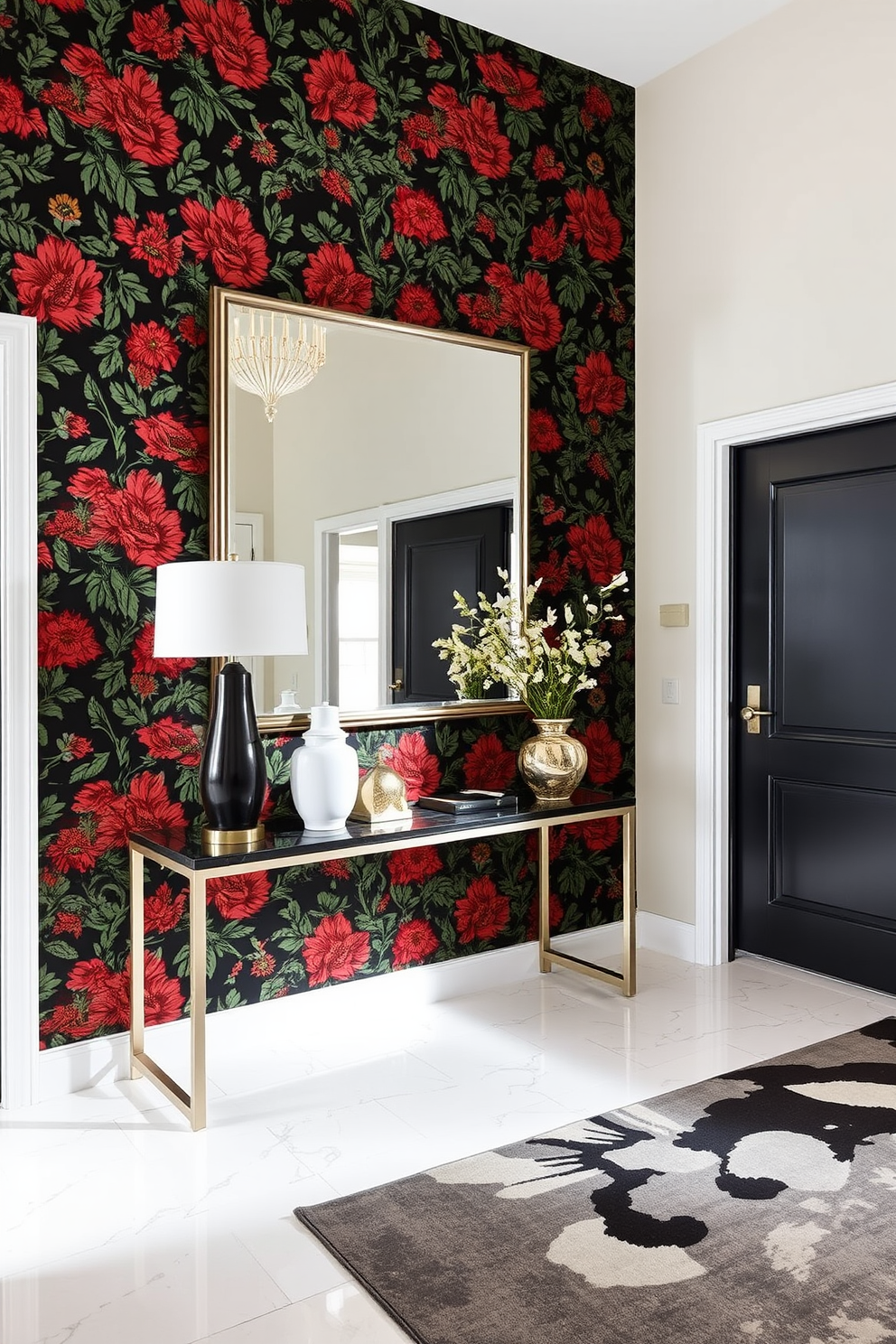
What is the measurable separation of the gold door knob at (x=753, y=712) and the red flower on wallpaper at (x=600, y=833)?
2.10 feet

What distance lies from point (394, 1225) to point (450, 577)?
205cm

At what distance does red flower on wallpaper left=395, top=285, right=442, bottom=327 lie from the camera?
3488 mm

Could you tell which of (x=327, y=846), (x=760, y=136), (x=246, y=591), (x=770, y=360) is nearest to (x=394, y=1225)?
(x=327, y=846)

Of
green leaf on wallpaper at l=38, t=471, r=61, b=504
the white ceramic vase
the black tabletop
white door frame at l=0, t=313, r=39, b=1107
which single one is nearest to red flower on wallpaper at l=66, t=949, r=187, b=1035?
white door frame at l=0, t=313, r=39, b=1107

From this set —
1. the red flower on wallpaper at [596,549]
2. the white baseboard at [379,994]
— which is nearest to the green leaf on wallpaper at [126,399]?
the red flower on wallpaper at [596,549]

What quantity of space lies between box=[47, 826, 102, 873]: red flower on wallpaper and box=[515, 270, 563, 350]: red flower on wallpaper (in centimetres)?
227

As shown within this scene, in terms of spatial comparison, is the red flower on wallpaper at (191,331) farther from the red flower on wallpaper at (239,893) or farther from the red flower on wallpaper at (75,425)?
the red flower on wallpaper at (239,893)

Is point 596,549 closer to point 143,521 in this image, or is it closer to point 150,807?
point 143,521

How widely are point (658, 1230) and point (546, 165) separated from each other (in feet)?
11.2

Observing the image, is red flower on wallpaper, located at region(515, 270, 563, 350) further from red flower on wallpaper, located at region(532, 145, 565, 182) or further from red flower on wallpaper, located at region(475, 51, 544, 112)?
red flower on wallpaper, located at region(475, 51, 544, 112)

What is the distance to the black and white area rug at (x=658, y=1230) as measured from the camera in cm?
188

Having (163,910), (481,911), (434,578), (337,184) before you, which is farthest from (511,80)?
(163,910)

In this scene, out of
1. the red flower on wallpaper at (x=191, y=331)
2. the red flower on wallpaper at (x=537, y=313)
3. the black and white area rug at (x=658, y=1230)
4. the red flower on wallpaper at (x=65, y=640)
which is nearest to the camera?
the black and white area rug at (x=658, y=1230)

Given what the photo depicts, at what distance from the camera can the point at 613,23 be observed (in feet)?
12.0
